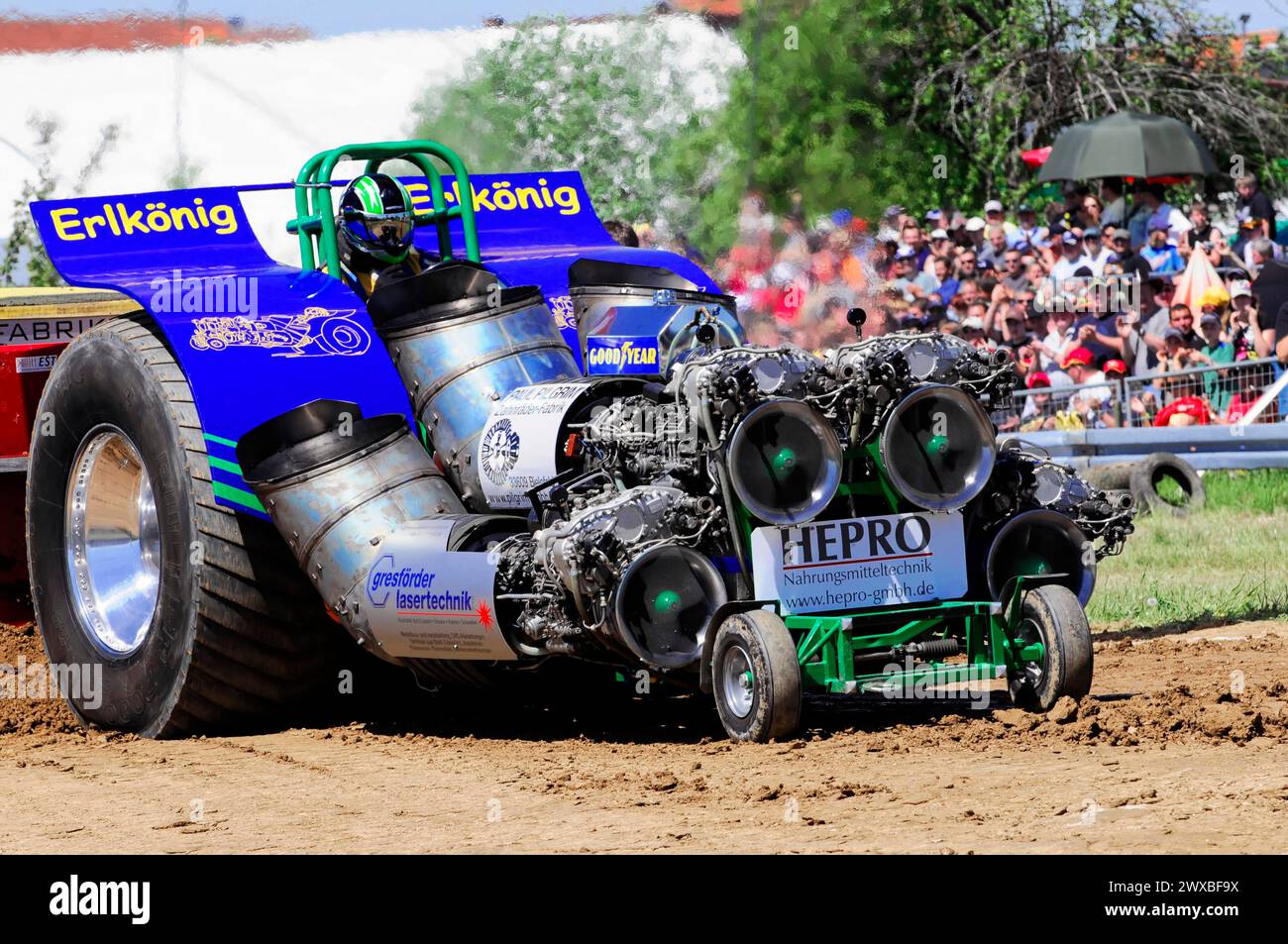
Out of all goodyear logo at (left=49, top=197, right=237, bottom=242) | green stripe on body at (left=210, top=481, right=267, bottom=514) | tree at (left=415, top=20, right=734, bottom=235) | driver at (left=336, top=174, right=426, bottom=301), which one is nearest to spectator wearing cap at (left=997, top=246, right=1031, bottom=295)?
tree at (left=415, top=20, right=734, bottom=235)

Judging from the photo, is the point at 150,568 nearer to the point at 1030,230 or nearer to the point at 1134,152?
the point at 1030,230

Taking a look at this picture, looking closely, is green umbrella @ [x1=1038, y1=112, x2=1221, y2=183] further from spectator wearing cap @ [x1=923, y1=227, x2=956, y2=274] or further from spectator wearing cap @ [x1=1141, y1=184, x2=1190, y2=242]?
spectator wearing cap @ [x1=923, y1=227, x2=956, y2=274]

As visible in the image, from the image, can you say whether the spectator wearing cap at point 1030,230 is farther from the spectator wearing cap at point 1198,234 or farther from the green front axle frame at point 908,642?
the green front axle frame at point 908,642

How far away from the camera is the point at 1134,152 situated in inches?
643

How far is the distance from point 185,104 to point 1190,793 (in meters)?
13.4

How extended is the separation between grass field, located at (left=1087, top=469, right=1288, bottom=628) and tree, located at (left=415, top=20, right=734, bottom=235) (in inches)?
182

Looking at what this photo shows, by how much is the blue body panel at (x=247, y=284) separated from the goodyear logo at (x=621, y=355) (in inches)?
4.7

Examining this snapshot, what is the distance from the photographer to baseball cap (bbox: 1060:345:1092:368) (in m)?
14.5

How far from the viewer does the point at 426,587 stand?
688cm

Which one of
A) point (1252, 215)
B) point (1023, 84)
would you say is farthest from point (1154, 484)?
point (1023, 84)

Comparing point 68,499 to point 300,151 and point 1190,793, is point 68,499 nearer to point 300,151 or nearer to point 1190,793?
point 1190,793

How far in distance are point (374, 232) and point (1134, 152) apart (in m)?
9.95

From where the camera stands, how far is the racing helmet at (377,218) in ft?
26.3
